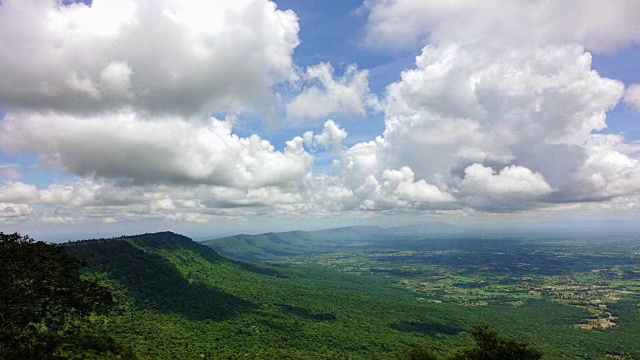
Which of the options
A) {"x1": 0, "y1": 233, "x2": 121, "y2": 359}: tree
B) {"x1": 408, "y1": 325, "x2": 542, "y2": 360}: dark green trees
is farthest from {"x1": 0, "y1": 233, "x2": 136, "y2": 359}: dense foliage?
{"x1": 408, "y1": 325, "x2": 542, "y2": 360}: dark green trees

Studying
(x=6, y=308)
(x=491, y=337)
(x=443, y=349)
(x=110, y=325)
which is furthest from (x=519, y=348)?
(x=110, y=325)

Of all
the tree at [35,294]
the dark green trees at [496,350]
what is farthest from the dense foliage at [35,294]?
the dark green trees at [496,350]

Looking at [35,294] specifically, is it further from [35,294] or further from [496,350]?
[496,350]

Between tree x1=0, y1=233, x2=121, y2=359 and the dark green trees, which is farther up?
tree x1=0, y1=233, x2=121, y2=359

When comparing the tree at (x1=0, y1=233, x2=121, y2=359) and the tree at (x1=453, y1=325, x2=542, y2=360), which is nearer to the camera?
the tree at (x1=0, y1=233, x2=121, y2=359)

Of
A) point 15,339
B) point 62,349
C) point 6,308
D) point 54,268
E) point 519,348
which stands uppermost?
point 54,268

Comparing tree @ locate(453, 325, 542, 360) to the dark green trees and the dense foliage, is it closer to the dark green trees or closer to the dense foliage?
the dark green trees

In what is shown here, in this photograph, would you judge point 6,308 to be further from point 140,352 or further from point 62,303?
point 140,352

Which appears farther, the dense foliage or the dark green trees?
the dark green trees
